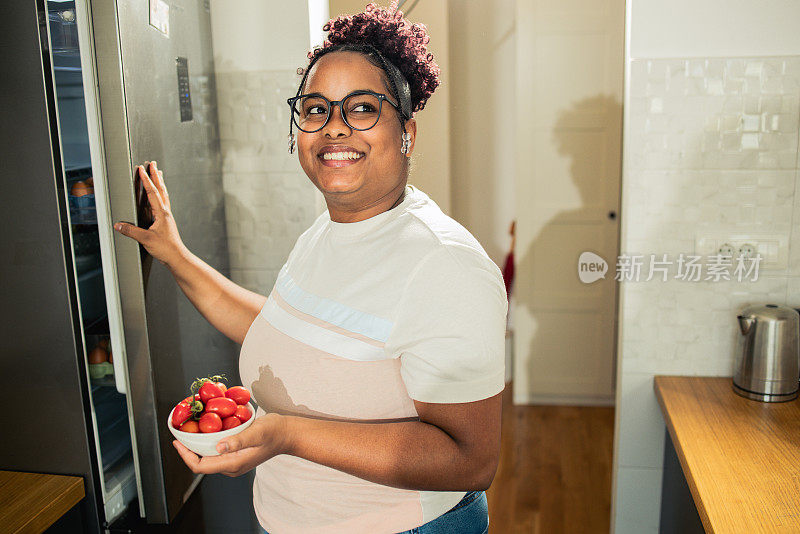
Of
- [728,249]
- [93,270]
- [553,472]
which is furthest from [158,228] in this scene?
[553,472]

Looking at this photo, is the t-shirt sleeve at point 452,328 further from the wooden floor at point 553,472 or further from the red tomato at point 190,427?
the wooden floor at point 553,472

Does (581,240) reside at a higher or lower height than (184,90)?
lower

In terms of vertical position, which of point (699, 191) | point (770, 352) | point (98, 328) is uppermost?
point (699, 191)

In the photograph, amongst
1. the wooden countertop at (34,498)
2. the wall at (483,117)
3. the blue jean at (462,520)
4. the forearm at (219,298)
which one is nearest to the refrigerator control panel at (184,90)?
the forearm at (219,298)

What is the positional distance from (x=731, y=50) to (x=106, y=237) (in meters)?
1.34

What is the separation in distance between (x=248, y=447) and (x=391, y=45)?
63cm

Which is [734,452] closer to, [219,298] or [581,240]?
[581,240]

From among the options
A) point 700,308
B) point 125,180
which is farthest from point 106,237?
point 700,308

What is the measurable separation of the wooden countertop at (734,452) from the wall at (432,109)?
74 centimetres

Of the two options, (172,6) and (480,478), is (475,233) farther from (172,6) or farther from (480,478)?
(172,6)

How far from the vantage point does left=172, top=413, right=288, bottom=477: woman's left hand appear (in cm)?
91

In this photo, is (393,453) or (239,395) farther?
(239,395)

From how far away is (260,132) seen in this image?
4.18 feet

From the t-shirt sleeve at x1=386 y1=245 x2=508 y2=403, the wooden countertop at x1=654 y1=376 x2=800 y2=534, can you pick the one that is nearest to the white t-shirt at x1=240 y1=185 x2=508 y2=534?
the t-shirt sleeve at x1=386 y1=245 x2=508 y2=403
